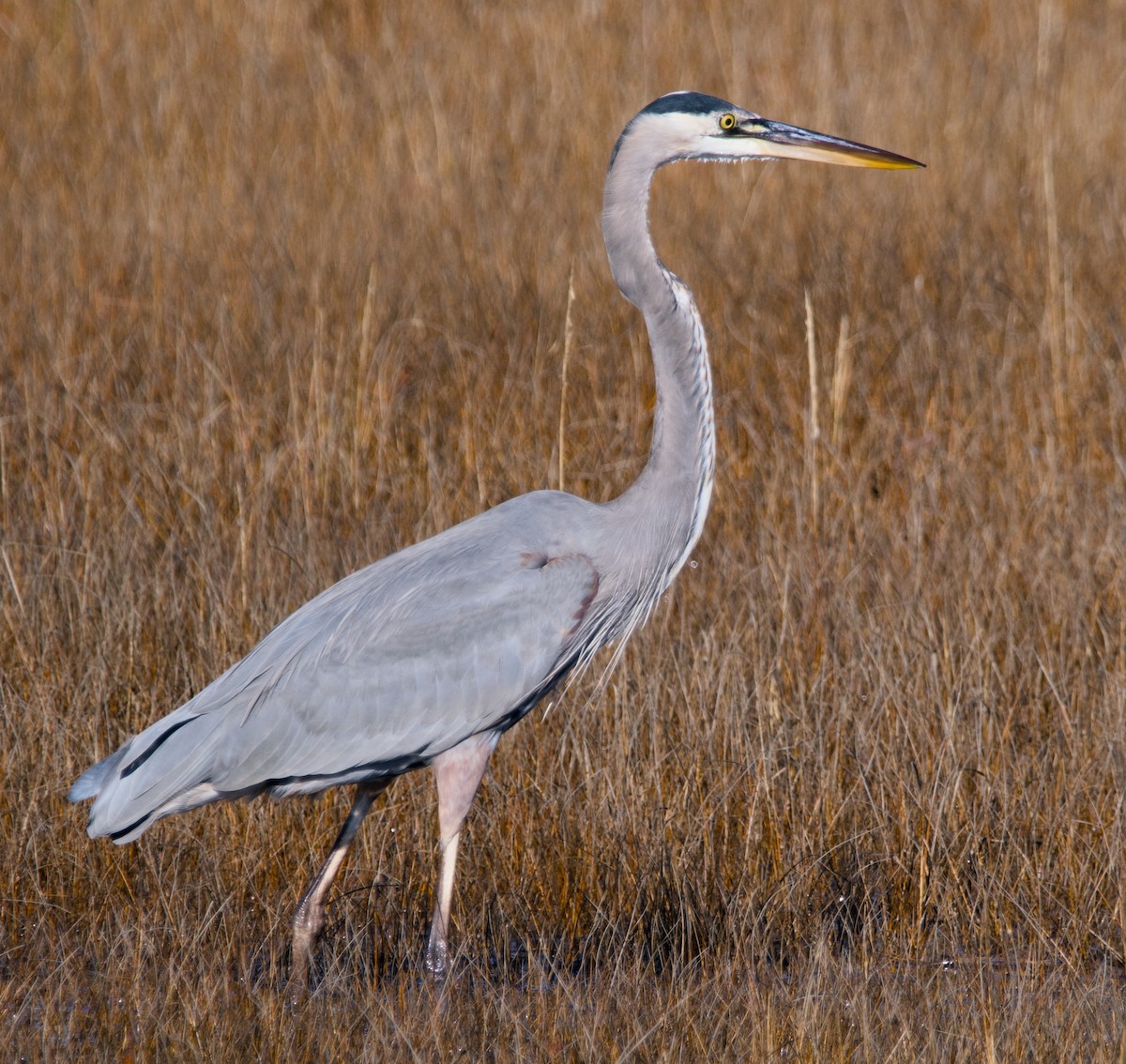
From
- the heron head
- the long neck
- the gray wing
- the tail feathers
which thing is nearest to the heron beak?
the heron head

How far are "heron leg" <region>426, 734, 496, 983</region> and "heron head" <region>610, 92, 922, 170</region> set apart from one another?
136 cm

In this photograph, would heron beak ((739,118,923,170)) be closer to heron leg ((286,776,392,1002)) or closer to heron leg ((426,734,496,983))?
heron leg ((426,734,496,983))

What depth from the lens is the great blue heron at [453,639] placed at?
326cm

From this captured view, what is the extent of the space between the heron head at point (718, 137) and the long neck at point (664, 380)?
53 millimetres

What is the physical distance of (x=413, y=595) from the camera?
133 inches

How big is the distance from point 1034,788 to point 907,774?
0.96 ft

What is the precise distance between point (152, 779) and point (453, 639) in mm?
677

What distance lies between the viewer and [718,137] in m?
3.58

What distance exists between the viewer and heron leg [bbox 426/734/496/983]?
319cm

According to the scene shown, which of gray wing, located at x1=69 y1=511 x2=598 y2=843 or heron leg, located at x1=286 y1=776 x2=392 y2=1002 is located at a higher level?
gray wing, located at x1=69 y1=511 x2=598 y2=843

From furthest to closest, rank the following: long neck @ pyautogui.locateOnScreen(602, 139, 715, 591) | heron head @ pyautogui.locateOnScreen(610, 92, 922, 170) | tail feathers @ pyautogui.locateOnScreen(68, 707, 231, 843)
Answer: heron head @ pyautogui.locateOnScreen(610, 92, 922, 170) < long neck @ pyautogui.locateOnScreen(602, 139, 715, 591) < tail feathers @ pyautogui.locateOnScreen(68, 707, 231, 843)

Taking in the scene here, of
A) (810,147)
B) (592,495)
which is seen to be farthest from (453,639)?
→ (592,495)

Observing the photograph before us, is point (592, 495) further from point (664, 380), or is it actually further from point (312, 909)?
point (312, 909)

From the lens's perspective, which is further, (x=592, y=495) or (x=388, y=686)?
(x=592, y=495)
